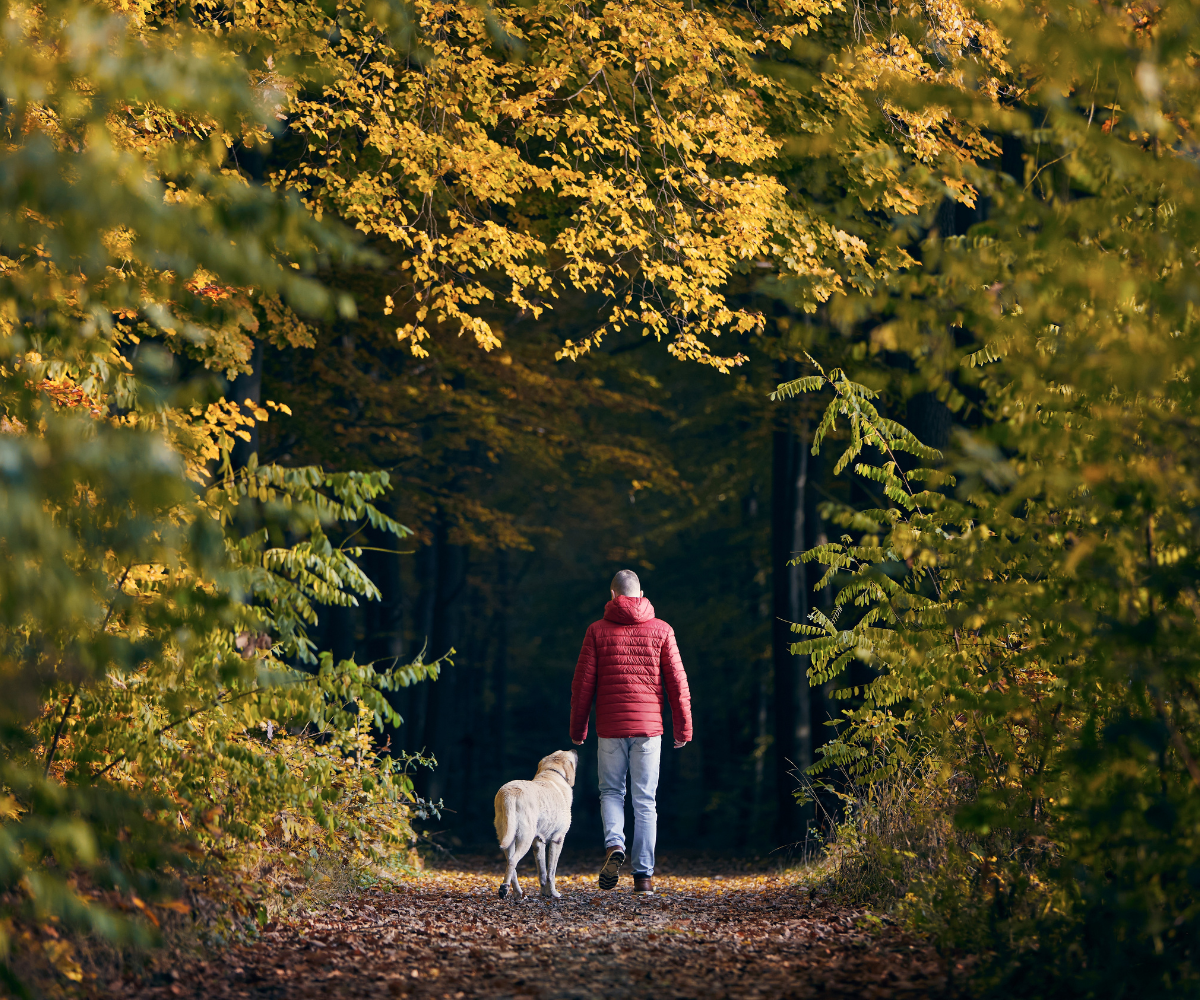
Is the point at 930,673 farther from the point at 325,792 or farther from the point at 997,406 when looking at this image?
the point at 325,792

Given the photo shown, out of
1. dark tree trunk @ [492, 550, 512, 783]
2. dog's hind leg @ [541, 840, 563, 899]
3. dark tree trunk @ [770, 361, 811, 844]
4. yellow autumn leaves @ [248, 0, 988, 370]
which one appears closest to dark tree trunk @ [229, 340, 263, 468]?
yellow autumn leaves @ [248, 0, 988, 370]

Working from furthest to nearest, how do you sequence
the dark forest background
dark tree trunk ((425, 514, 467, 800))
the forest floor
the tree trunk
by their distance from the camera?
dark tree trunk ((425, 514, 467, 800))
the dark forest background
the tree trunk
the forest floor

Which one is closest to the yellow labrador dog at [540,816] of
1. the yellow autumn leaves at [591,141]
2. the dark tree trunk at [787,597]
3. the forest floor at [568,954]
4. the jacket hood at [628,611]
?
the forest floor at [568,954]

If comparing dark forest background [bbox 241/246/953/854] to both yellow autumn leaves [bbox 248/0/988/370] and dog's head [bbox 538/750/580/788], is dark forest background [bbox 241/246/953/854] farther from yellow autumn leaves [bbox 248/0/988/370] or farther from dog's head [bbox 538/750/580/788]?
dog's head [bbox 538/750/580/788]

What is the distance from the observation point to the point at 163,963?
204 inches

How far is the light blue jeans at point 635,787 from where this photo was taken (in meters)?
8.34

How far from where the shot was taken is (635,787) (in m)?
8.43

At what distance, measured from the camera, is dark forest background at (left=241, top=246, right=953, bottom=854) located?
53.9 ft

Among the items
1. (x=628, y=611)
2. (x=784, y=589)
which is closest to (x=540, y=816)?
(x=628, y=611)

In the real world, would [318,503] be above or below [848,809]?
above

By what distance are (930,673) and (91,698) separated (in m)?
4.11

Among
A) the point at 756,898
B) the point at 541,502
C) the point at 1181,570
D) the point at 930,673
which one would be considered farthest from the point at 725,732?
the point at 1181,570

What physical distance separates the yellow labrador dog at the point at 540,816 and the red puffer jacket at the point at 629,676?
1.05ft

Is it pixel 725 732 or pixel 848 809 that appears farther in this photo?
pixel 725 732
